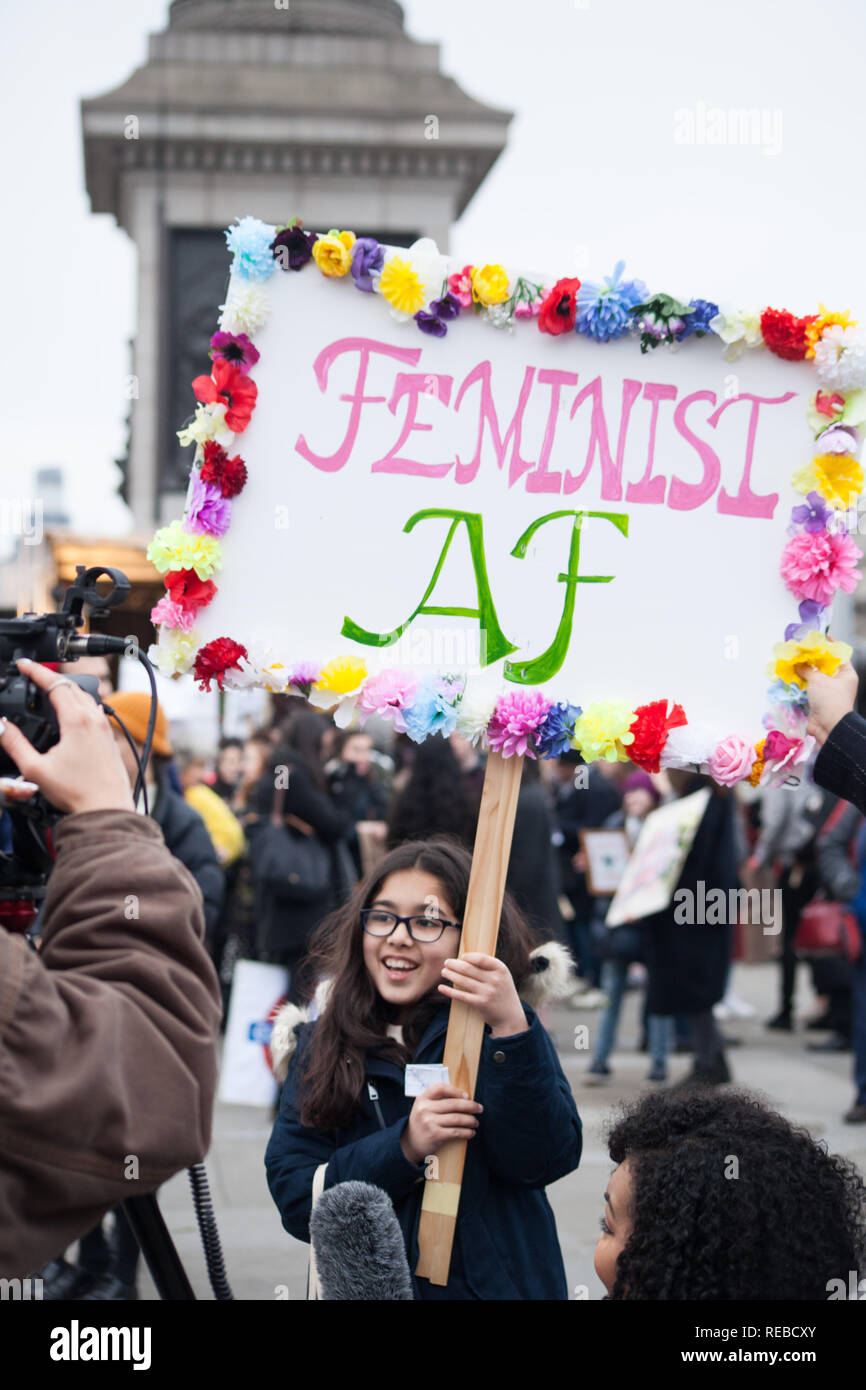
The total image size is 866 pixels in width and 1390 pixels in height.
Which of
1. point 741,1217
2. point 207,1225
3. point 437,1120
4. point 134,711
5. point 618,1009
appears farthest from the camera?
point 618,1009

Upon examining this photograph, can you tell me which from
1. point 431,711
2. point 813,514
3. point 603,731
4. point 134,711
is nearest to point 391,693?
point 431,711

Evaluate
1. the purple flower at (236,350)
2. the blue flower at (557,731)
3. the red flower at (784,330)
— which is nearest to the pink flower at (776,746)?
the blue flower at (557,731)

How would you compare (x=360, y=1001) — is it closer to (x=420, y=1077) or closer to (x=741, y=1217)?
(x=420, y=1077)

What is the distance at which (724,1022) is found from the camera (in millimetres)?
9719

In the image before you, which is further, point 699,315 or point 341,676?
point 699,315

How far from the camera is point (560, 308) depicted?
101 inches

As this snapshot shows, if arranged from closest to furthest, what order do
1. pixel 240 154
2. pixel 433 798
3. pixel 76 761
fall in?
1. pixel 76 761
2. pixel 433 798
3. pixel 240 154

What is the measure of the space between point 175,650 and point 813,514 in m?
1.12

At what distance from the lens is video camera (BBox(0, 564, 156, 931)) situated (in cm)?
164

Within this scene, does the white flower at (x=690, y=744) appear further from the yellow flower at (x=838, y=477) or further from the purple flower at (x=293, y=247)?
the purple flower at (x=293, y=247)

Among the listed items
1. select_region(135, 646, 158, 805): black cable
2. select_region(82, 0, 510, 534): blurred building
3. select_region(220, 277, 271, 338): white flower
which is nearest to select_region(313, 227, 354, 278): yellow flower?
select_region(220, 277, 271, 338): white flower

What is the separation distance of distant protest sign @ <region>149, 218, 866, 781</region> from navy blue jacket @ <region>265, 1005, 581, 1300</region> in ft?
1.70

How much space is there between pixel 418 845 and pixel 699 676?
1.98ft
